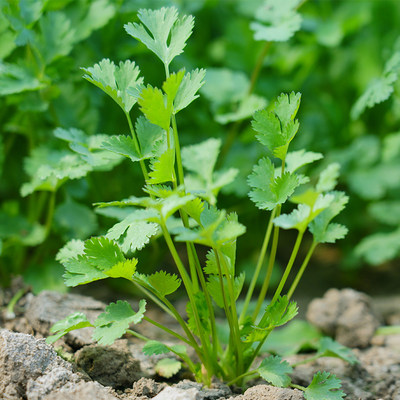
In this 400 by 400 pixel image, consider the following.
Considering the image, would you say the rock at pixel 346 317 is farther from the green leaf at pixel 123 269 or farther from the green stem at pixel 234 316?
the green leaf at pixel 123 269

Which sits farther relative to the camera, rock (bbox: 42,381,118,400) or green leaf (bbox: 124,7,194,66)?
green leaf (bbox: 124,7,194,66)

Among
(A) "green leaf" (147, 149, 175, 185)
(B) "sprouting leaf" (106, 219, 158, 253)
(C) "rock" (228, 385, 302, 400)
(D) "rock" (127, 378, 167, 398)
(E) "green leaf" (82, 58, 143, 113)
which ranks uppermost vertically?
(E) "green leaf" (82, 58, 143, 113)

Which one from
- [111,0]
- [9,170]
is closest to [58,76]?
[111,0]

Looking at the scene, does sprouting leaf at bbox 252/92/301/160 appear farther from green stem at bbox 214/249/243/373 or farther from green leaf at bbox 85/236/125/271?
green leaf at bbox 85/236/125/271

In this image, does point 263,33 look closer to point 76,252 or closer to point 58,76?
point 58,76

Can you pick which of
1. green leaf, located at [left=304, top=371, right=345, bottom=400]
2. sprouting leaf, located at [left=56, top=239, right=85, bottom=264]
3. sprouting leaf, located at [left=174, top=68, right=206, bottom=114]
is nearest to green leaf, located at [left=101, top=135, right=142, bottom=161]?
sprouting leaf, located at [left=174, top=68, right=206, bottom=114]

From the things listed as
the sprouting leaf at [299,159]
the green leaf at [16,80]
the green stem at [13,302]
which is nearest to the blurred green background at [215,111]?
the green leaf at [16,80]

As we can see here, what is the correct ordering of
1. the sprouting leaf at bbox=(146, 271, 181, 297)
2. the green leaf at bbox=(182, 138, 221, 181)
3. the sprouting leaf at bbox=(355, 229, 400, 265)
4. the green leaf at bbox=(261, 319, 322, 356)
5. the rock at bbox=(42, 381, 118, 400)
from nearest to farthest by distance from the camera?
the rock at bbox=(42, 381, 118, 400) < the sprouting leaf at bbox=(146, 271, 181, 297) < the green leaf at bbox=(182, 138, 221, 181) < the green leaf at bbox=(261, 319, 322, 356) < the sprouting leaf at bbox=(355, 229, 400, 265)
